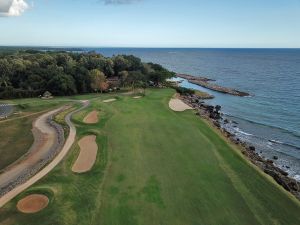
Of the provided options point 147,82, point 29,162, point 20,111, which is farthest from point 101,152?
point 147,82

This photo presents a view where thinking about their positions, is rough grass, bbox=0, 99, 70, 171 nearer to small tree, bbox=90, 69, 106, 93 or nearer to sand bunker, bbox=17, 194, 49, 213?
sand bunker, bbox=17, 194, 49, 213

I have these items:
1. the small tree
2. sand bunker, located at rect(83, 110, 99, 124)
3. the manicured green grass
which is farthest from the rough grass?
the small tree

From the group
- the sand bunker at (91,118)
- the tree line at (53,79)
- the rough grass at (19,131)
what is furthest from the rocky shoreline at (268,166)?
the tree line at (53,79)

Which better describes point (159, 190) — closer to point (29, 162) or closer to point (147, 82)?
point (29, 162)

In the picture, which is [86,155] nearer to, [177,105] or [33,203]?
[33,203]

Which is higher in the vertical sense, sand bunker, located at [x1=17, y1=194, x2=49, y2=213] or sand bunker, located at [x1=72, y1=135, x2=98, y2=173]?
sand bunker, located at [x1=17, y1=194, x2=49, y2=213]

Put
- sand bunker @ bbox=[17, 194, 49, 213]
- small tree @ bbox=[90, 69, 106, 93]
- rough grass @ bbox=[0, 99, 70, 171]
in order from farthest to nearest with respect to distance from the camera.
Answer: small tree @ bbox=[90, 69, 106, 93], rough grass @ bbox=[0, 99, 70, 171], sand bunker @ bbox=[17, 194, 49, 213]
